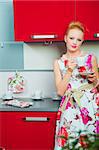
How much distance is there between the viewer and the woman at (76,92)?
1654 mm

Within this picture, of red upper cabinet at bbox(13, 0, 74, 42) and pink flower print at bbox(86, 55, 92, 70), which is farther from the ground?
red upper cabinet at bbox(13, 0, 74, 42)

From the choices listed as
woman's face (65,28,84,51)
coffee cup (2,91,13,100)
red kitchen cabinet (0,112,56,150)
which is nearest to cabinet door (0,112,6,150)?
red kitchen cabinet (0,112,56,150)

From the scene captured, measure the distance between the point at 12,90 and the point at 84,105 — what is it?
760mm

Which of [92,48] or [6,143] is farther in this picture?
[92,48]

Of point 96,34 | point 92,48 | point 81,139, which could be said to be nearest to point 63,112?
point 96,34

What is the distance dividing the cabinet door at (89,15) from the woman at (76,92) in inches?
7.5

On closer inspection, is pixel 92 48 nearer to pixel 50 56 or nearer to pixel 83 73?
pixel 50 56

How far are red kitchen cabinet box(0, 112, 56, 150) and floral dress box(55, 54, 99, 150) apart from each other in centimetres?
11

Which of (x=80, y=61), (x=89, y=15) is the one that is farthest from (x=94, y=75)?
(x=89, y=15)

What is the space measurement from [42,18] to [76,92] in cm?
60

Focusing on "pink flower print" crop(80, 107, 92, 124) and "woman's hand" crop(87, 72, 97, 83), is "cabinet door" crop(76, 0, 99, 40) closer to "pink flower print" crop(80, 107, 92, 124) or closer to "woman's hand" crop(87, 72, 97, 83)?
"woman's hand" crop(87, 72, 97, 83)

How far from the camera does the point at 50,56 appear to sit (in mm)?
2266

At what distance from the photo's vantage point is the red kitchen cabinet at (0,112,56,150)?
1830mm

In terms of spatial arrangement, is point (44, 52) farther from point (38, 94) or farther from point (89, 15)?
point (89, 15)
